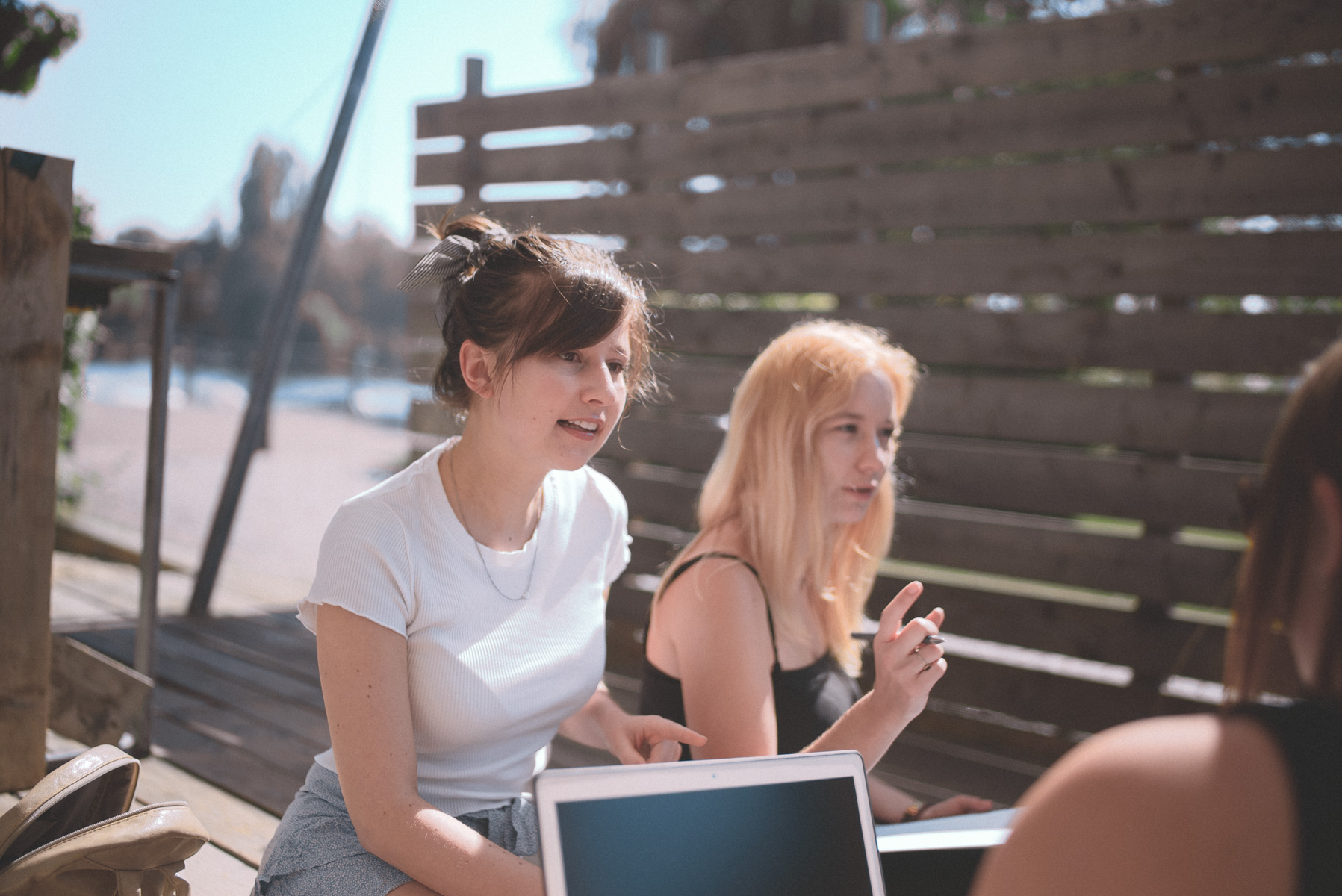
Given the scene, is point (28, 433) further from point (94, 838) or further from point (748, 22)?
point (748, 22)

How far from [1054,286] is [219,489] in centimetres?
510

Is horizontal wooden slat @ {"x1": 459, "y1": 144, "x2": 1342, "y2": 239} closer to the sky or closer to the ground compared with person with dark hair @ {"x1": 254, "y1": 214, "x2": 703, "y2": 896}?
closer to the sky

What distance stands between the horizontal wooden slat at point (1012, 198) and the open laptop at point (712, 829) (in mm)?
1702

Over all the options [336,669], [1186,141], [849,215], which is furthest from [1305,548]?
[849,215]

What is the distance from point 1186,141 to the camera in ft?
9.38

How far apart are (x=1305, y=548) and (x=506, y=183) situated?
425 centimetres

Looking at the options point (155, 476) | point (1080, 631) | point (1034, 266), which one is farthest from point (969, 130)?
point (155, 476)

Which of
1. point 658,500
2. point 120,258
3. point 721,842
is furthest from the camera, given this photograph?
point 658,500

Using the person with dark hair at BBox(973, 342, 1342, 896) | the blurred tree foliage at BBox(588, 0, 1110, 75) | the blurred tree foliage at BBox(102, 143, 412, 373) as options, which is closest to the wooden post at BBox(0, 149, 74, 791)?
the person with dark hair at BBox(973, 342, 1342, 896)

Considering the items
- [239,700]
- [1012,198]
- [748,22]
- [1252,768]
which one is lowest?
[239,700]

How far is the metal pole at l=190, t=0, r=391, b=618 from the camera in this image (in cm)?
404

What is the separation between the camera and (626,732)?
4.68ft

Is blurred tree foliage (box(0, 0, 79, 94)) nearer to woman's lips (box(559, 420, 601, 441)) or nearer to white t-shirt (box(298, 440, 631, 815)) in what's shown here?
white t-shirt (box(298, 440, 631, 815))

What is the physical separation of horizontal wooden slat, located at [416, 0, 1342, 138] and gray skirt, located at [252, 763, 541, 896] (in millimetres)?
2767
